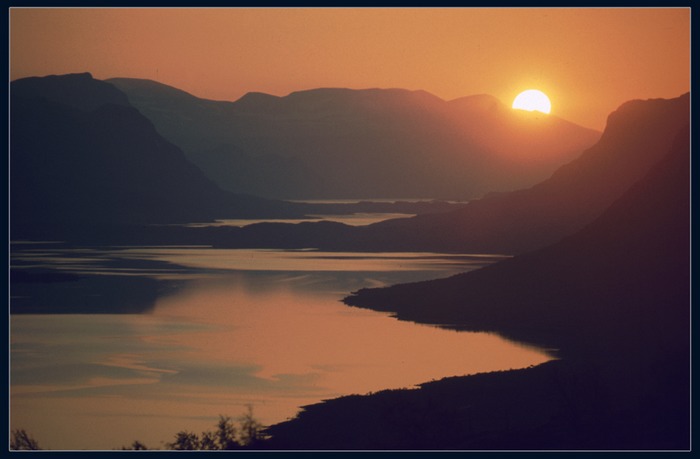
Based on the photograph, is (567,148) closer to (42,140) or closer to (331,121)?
(331,121)

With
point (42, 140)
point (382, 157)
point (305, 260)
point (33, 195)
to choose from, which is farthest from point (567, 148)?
point (42, 140)

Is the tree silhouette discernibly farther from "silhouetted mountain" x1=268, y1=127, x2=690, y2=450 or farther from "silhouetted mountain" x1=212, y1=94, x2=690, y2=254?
"silhouetted mountain" x1=212, y1=94, x2=690, y2=254

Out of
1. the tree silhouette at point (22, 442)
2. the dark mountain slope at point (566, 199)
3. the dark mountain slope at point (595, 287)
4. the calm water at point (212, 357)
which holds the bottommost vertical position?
the tree silhouette at point (22, 442)

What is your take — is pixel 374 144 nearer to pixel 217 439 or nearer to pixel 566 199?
pixel 566 199

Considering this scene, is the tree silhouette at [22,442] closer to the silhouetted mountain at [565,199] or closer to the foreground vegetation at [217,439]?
the foreground vegetation at [217,439]

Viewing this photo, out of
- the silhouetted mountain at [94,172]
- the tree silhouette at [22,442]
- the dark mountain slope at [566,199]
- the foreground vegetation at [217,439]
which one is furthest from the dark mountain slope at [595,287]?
the silhouetted mountain at [94,172]

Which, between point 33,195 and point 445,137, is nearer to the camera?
point 445,137
